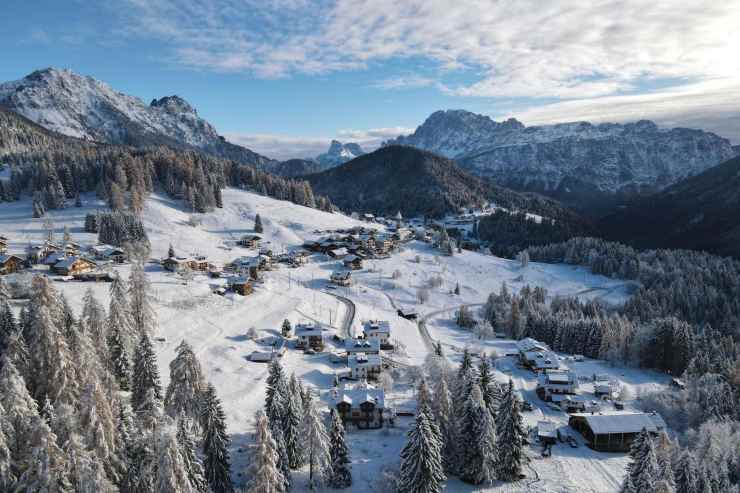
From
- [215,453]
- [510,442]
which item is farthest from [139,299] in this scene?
[510,442]

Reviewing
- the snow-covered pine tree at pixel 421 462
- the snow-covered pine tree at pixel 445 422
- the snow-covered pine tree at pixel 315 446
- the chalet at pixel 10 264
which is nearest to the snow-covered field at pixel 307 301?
the snow-covered pine tree at pixel 445 422

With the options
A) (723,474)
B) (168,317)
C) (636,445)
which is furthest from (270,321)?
(723,474)

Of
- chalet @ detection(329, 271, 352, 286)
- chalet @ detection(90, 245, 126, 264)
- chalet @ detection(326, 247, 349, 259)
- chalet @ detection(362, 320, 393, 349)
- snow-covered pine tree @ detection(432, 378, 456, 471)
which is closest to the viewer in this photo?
snow-covered pine tree @ detection(432, 378, 456, 471)

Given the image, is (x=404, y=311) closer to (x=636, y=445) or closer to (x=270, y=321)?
→ (x=270, y=321)

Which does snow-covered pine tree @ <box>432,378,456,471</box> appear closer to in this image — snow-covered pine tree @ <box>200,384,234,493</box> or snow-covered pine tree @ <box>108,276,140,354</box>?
snow-covered pine tree @ <box>200,384,234,493</box>

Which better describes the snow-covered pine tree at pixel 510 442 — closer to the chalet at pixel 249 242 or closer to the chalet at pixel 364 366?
the chalet at pixel 364 366

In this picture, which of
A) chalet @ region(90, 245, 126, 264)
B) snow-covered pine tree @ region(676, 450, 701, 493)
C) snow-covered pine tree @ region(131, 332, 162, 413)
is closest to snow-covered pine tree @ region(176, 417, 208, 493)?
snow-covered pine tree @ region(131, 332, 162, 413)
